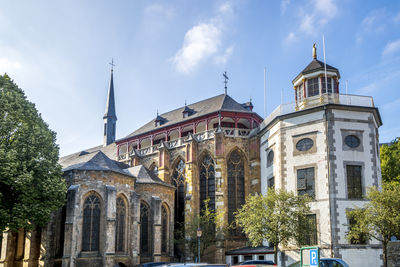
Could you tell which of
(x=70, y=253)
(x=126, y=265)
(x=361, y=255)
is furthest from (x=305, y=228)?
(x=70, y=253)

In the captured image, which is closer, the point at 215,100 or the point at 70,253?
the point at 70,253

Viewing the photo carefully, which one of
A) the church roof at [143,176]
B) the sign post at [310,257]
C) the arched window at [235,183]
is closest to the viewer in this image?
the sign post at [310,257]

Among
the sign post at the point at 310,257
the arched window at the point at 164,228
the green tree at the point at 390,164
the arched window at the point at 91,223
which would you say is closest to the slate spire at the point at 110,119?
the arched window at the point at 164,228

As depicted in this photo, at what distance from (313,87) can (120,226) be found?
19302 millimetres

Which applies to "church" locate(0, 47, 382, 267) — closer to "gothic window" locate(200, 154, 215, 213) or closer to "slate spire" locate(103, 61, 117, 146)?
"gothic window" locate(200, 154, 215, 213)

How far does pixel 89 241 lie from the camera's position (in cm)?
3147

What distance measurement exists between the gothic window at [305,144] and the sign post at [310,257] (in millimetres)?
23218

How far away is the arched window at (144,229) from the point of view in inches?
1406

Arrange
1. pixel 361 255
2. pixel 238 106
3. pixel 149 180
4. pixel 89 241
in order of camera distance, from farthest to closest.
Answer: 1. pixel 238 106
2. pixel 149 180
3. pixel 89 241
4. pixel 361 255

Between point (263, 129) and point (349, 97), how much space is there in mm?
8276

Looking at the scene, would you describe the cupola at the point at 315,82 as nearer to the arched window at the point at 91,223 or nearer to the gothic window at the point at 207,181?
the gothic window at the point at 207,181

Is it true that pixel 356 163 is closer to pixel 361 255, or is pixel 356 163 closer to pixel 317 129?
pixel 317 129

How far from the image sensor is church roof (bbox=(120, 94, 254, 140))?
4248 centimetres

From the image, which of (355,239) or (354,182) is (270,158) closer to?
(354,182)
